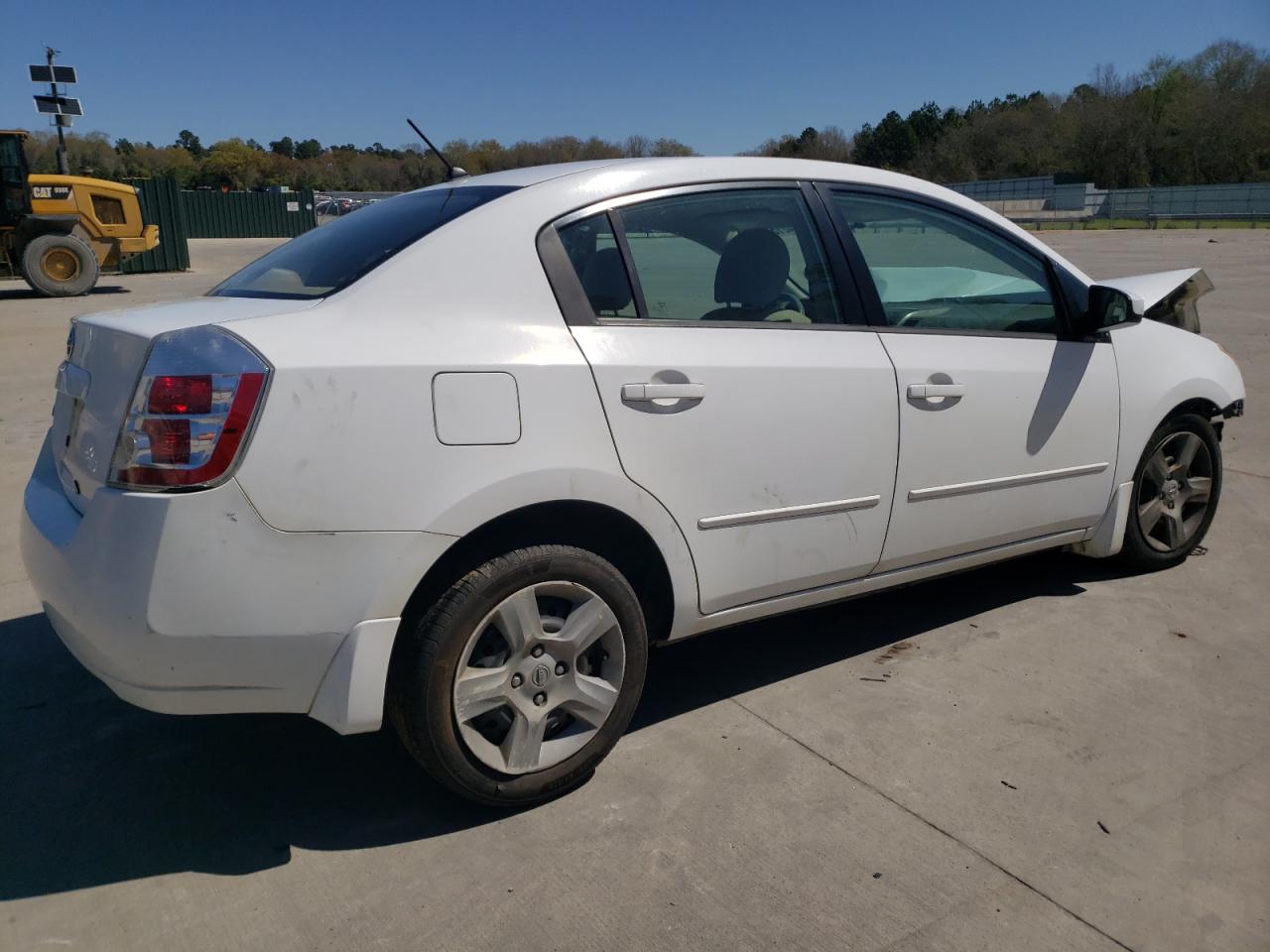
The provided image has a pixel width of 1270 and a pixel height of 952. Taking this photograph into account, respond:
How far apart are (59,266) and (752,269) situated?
19099 mm

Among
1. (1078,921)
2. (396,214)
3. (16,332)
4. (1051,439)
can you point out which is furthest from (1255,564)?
(16,332)

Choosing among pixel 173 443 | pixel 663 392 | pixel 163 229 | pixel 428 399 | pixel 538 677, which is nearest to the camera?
pixel 173 443

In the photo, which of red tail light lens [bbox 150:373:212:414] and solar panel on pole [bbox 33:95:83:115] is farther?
solar panel on pole [bbox 33:95:83:115]

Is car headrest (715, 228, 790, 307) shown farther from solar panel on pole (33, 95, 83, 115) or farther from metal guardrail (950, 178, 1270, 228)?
metal guardrail (950, 178, 1270, 228)

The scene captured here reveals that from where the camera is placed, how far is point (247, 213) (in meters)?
45.7

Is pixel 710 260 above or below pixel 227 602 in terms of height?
above

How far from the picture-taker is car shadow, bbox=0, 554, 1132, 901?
2.59 metres

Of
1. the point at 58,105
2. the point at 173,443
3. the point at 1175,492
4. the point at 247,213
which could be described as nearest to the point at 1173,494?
the point at 1175,492

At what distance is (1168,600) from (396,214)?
11.0 ft

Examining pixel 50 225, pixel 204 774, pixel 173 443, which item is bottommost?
pixel 204 774

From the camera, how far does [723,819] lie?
8.91ft

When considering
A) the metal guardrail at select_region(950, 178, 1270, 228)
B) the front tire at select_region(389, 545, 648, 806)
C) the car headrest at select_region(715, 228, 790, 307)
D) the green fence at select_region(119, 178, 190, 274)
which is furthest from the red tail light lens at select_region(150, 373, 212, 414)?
the metal guardrail at select_region(950, 178, 1270, 228)

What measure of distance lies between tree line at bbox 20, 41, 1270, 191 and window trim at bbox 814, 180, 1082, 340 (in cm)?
4346

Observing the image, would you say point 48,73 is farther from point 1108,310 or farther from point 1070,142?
point 1070,142
